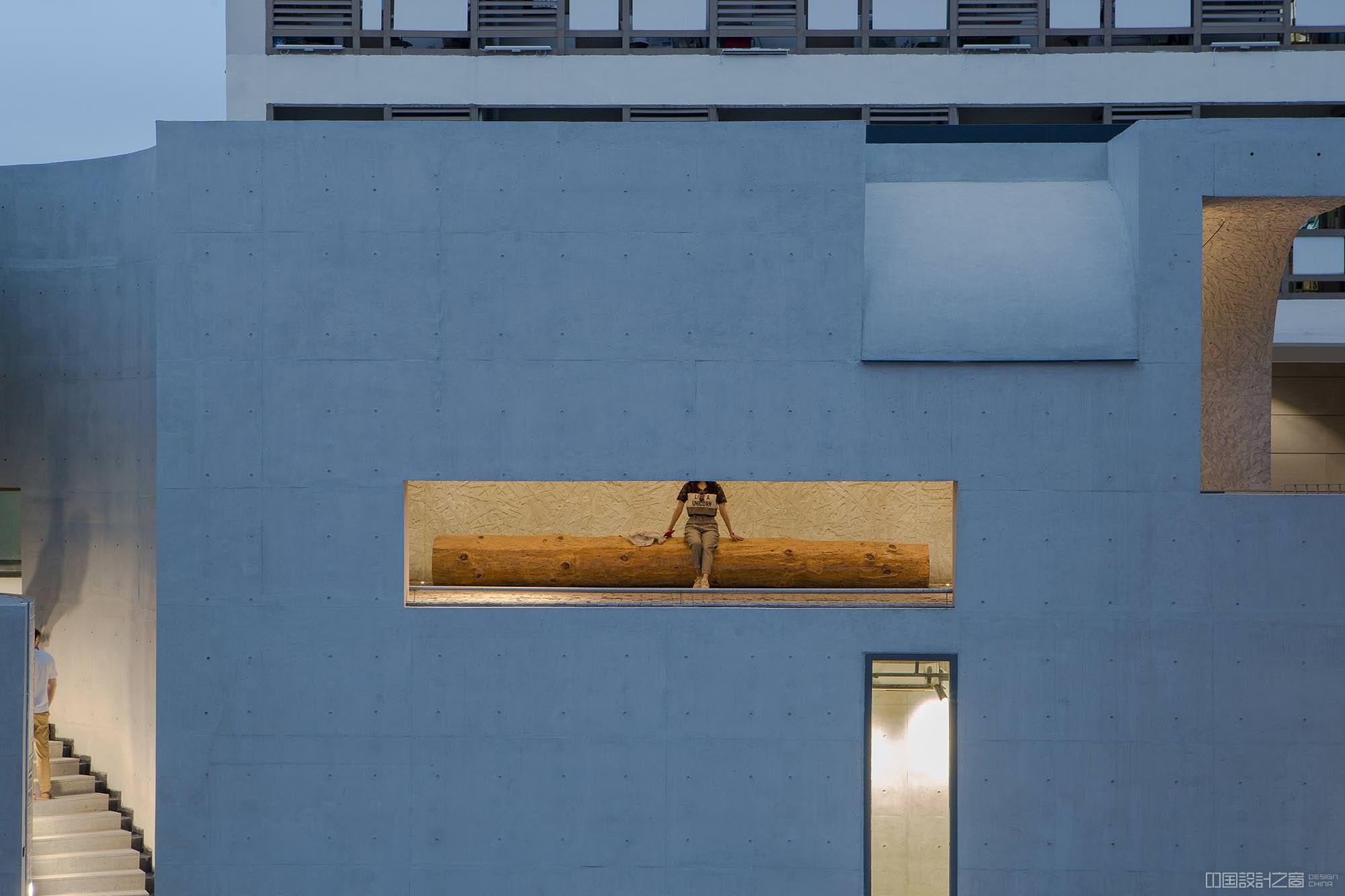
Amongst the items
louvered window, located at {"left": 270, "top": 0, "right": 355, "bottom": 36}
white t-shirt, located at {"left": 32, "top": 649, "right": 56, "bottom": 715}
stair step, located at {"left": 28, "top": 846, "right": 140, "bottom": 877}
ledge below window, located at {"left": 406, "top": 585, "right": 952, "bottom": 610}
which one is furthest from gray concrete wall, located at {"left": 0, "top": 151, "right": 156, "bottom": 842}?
louvered window, located at {"left": 270, "top": 0, "right": 355, "bottom": 36}

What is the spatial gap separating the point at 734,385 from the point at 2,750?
19.7 ft

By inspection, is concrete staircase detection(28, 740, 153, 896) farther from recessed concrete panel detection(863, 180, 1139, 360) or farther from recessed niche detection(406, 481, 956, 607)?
recessed concrete panel detection(863, 180, 1139, 360)

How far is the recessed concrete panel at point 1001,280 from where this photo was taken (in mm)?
9195

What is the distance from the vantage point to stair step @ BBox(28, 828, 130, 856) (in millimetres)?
10211

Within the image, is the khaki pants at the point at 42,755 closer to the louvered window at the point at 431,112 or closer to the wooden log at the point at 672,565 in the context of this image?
the wooden log at the point at 672,565

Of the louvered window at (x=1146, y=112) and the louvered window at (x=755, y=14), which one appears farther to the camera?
the louvered window at (x=1146, y=112)

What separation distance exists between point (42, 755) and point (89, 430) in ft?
9.93

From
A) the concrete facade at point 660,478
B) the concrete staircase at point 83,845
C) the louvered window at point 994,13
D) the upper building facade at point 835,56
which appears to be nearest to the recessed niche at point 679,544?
the concrete facade at point 660,478

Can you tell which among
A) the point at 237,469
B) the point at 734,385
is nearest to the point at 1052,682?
the point at 734,385

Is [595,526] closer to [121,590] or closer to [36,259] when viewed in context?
[121,590]

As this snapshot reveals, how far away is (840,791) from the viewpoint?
9.23 meters

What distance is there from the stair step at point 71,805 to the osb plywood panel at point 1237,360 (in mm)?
10628

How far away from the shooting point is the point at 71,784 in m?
10.9

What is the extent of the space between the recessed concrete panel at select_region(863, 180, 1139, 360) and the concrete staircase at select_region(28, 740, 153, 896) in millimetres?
7820
